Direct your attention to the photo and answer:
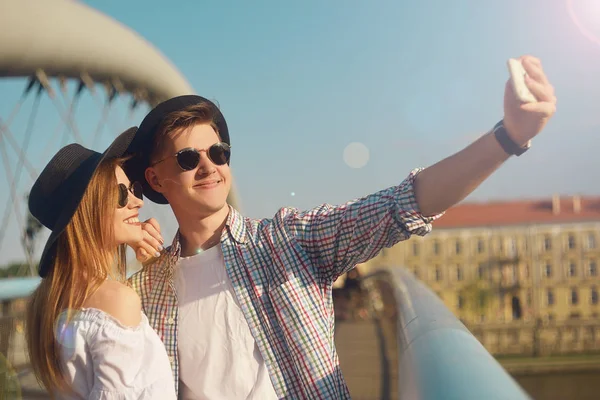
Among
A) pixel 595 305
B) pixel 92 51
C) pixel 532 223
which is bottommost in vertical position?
pixel 595 305

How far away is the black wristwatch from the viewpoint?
1328 mm

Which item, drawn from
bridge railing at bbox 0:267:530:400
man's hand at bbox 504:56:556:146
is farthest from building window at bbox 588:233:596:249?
man's hand at bbox 504:56:556:146

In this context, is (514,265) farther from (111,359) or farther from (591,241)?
(111,359)

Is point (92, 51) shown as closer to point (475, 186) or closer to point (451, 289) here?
point (475, 186)

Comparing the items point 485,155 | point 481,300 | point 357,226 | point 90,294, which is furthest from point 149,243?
point 481,300

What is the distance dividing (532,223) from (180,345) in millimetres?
54857

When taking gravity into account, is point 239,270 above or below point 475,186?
below

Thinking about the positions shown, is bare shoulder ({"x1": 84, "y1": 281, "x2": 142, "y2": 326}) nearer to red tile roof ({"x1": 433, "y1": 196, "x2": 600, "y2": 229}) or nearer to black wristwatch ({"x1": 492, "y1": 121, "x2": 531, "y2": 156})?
black wristwatch ({"x1": 492, "y1": 121, "x2": 531, "y2": 156})

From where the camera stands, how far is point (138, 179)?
190cm

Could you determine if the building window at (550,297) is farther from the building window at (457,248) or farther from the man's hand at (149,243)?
the man's hand at (149,243)

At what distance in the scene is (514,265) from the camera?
169ft

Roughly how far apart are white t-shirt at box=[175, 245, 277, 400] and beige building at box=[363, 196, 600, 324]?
50468 mm

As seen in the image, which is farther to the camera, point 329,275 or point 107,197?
point 329,275

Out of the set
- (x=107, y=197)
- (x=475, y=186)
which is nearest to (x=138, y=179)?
(x=107, y=197)
